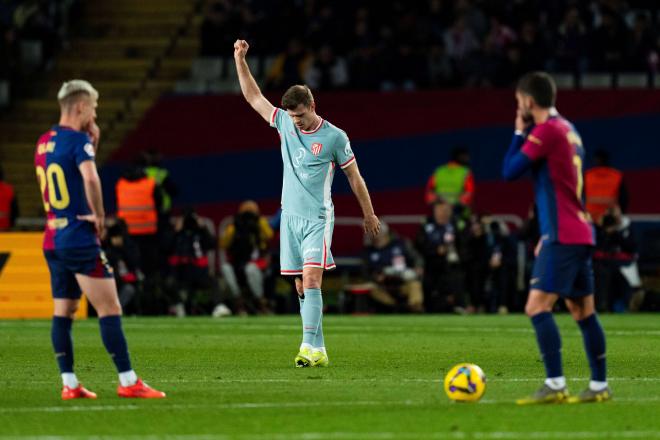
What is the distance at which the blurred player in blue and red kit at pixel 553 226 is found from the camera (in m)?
9.95

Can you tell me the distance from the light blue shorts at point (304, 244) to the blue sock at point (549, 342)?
3.57 metres

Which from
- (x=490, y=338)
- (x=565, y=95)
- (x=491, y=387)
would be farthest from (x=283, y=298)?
(x=491, y=387)

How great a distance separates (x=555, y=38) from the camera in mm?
27500

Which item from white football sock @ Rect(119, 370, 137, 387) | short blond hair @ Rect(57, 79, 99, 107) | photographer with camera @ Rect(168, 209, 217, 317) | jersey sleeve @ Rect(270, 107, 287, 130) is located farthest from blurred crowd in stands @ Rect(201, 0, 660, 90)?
white football sock @ Rect(119, 370, 137, 387)

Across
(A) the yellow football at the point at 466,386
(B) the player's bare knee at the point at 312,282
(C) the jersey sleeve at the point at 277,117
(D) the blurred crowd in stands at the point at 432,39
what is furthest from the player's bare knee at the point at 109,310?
(D) the blurred crowd in stands at the point at 432,39

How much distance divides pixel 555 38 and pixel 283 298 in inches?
277

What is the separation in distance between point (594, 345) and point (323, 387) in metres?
2.22

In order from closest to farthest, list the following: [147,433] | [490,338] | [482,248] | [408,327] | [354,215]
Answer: [147,433] → [490,338] → [408,327] → [482,248] → [354,215]

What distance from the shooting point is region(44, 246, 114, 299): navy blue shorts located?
1027cm

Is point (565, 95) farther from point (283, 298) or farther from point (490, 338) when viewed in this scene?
point (490, 338)

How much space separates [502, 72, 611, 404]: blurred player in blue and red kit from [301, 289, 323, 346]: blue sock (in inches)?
140

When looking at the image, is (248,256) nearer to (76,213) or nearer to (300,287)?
(300,287)

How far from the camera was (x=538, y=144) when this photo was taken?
9.94 meters

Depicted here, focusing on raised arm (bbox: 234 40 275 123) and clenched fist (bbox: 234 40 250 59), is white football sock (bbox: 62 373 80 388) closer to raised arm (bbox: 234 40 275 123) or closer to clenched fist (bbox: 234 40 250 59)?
raised arm (bbox: 234 40 275 123)
